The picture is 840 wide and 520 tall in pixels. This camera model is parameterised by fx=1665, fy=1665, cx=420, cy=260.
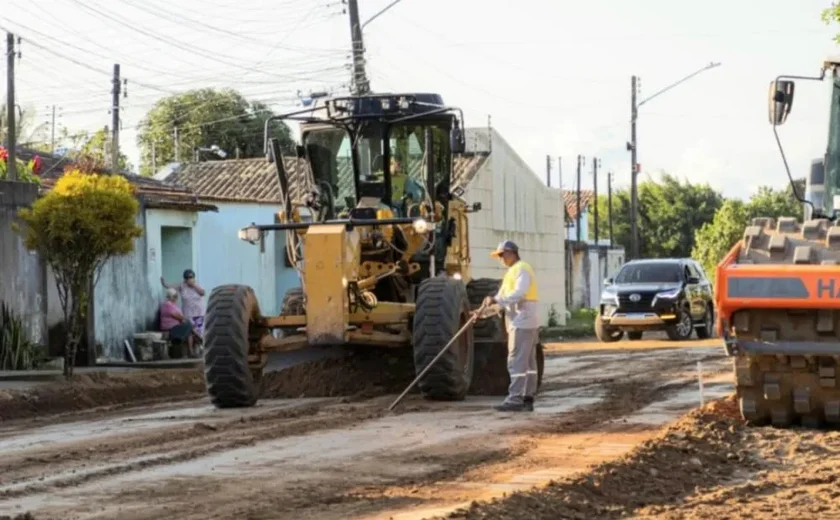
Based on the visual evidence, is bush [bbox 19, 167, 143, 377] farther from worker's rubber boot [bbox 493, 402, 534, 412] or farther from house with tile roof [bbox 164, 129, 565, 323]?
worker's rubber boot [bbox 493, 402, 534, 412]

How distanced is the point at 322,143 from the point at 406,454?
7482 mm

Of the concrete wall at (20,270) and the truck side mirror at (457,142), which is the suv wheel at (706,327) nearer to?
the concrete wall at (20,270)

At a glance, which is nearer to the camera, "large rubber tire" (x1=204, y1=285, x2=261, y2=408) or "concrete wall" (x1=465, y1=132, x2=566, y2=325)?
"large rubber tire" (x1=204, y1=285, x2=261, y2=408)

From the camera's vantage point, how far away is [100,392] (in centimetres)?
2134

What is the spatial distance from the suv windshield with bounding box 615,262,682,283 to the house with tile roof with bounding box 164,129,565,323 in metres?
4.18

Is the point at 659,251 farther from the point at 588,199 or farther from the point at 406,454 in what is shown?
the point at 406,454

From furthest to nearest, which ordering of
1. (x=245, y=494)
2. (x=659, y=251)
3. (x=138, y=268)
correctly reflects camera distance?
(x=659, y=251), (x=138, y=268), (x=245, y=494)

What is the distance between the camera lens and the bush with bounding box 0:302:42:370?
76.1ft

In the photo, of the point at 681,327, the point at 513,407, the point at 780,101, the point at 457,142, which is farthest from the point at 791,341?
the point at 681,327

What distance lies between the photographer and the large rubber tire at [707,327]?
35.5m

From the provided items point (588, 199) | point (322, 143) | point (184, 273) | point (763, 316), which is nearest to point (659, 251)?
point (588, 199)

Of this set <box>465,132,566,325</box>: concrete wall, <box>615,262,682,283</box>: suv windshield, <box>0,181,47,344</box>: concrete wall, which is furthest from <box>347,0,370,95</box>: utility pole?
<box>0,181,47,344</box>: concrete wall

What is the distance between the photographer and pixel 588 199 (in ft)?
317

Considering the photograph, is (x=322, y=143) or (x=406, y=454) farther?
(x=322, y=143)
